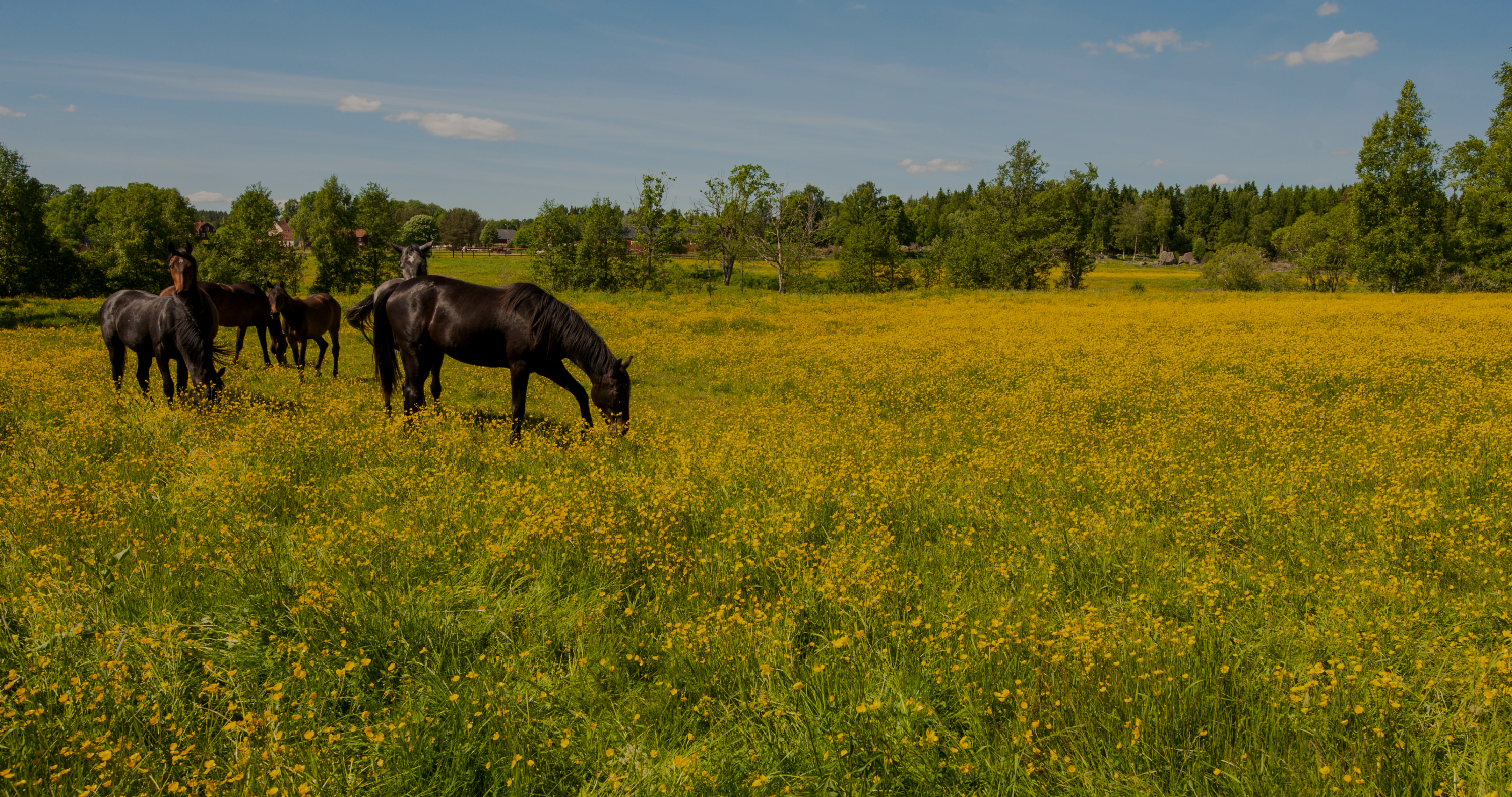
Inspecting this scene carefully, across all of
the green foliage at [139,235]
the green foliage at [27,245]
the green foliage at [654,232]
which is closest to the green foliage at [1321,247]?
the green foliage at [654,232]

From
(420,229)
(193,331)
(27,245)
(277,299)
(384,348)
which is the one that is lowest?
(384,348)

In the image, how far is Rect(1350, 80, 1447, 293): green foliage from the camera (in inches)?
1693

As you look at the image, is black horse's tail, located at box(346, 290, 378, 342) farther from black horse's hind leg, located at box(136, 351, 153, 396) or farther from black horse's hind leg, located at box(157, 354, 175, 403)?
black horse's hind leg, located at box(136, 351, 153, 396)

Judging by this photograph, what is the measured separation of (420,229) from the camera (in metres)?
93.5

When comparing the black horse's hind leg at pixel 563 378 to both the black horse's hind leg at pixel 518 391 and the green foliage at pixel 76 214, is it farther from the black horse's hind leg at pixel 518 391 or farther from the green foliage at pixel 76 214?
the green foliage at pixel 76 214

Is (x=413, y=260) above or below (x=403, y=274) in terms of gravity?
above

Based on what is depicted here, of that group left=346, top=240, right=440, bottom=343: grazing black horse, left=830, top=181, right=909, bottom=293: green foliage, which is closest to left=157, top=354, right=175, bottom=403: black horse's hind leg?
left=346, top=240, right=440, bottom=343: grazing black horse

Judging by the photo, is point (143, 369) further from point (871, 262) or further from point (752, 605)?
point (871, 262)

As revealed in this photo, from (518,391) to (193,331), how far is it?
4.51 metres

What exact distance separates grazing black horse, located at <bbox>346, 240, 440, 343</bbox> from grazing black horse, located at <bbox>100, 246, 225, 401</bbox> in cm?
165

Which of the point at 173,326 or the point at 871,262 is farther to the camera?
the point at 871,262

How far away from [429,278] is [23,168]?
55.6 metres

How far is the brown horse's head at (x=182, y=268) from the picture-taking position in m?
8.38

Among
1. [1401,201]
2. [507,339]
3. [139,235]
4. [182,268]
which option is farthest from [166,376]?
[1401,201]
